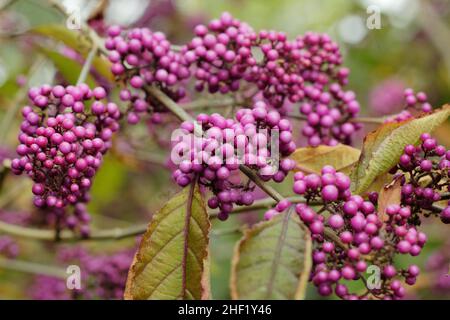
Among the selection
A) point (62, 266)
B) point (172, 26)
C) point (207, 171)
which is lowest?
point (207, 171)

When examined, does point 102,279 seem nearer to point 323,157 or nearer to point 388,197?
point 323,157

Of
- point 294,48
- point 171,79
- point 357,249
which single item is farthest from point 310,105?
point 357,249

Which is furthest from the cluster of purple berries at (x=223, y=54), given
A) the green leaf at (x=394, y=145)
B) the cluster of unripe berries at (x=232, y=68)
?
the green leaf at (x=394, y=145)

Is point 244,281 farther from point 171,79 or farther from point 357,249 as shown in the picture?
point 171,79

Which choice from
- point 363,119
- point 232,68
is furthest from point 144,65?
point 363,119

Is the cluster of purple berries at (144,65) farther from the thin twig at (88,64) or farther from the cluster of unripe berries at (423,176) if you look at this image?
the cluster of unripe berries at (423,176)

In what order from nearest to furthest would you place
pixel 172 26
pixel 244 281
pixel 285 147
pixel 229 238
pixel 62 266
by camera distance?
pixel 244 281, pixel 285 147, pixel 62 266, pixel 229 238, pixel 172 26

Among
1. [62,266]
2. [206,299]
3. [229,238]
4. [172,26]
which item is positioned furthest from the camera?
[172,26]

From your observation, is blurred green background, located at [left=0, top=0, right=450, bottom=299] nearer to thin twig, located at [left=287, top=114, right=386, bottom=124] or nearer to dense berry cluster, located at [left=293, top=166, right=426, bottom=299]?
thin twig, located at [left=287, top=114, right=386, bottom=124]
